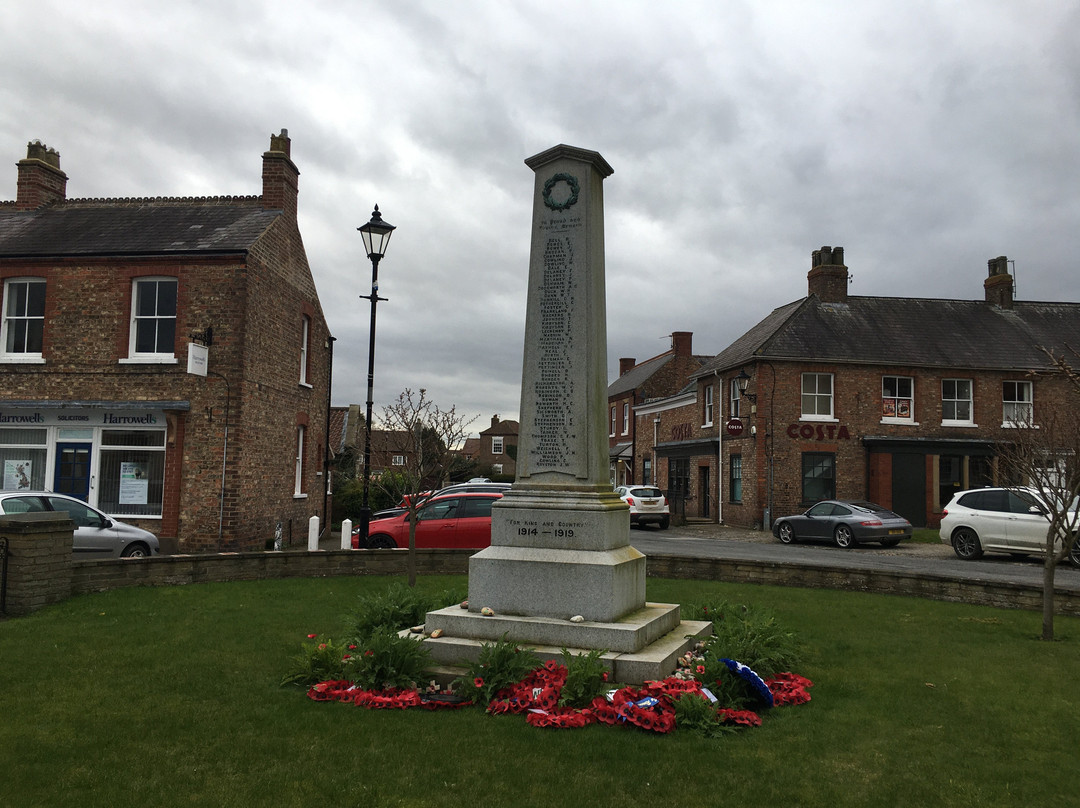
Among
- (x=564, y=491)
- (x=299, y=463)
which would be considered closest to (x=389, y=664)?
(x=564, y=491)

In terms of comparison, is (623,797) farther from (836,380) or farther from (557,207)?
(836,380)

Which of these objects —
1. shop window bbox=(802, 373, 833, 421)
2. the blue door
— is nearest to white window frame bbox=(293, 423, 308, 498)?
the blue door

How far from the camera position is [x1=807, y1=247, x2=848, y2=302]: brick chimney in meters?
30.0

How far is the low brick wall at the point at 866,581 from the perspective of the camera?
10.8 m

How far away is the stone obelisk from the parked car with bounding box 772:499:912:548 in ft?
49.9

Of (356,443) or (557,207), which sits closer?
(557,207)

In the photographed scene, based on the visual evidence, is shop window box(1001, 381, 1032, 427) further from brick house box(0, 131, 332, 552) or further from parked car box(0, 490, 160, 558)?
parked car box(0, 490, 160, 558)

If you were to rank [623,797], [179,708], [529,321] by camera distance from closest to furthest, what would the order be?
[623,797]
[179,708]
[529,321]

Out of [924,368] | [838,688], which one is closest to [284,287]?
[838,688]

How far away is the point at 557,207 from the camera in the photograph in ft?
26.3

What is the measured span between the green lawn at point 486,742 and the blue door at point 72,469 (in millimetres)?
11978

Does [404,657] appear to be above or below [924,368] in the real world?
below

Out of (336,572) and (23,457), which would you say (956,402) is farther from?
(23,457)

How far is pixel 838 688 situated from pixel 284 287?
58.1 feet
